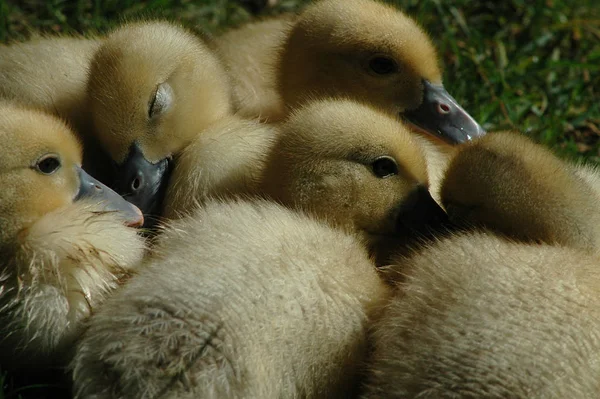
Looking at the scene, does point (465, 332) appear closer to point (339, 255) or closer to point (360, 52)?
point (339, 255)

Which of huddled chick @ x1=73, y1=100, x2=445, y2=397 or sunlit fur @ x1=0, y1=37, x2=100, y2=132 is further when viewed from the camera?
sunlit fur @ x1=0, y1=37, x2=100, y2=132

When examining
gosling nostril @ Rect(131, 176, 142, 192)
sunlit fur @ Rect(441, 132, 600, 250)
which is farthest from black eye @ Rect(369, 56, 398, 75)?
gosling nostril @ Rect(131, 176, 142, 192)

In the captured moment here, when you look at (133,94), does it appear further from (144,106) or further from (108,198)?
(108,198)

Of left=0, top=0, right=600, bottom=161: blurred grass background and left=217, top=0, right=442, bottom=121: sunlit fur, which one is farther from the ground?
left=217, top=0, right=442, bottom=121: sunlit fur

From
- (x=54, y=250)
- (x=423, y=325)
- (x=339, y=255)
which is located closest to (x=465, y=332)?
(x=423, y=325)

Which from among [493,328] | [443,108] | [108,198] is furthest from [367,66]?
[493,328]

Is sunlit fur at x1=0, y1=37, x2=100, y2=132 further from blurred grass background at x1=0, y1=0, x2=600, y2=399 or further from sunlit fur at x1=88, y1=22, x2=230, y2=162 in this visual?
blurred grass background at x1=0, y1=0, x2=600, y2=399

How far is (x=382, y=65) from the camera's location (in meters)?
3.21

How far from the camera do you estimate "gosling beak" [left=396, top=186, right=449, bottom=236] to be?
268 centimetres

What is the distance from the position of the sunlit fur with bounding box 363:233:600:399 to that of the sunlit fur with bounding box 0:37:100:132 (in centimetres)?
127

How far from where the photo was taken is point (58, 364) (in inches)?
95.5

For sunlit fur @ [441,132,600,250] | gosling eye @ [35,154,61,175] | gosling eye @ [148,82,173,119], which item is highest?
sunlit fur @ [441,132,600,250]

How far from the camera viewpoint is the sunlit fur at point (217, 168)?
279cm

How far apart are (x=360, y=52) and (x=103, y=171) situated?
0.87m
